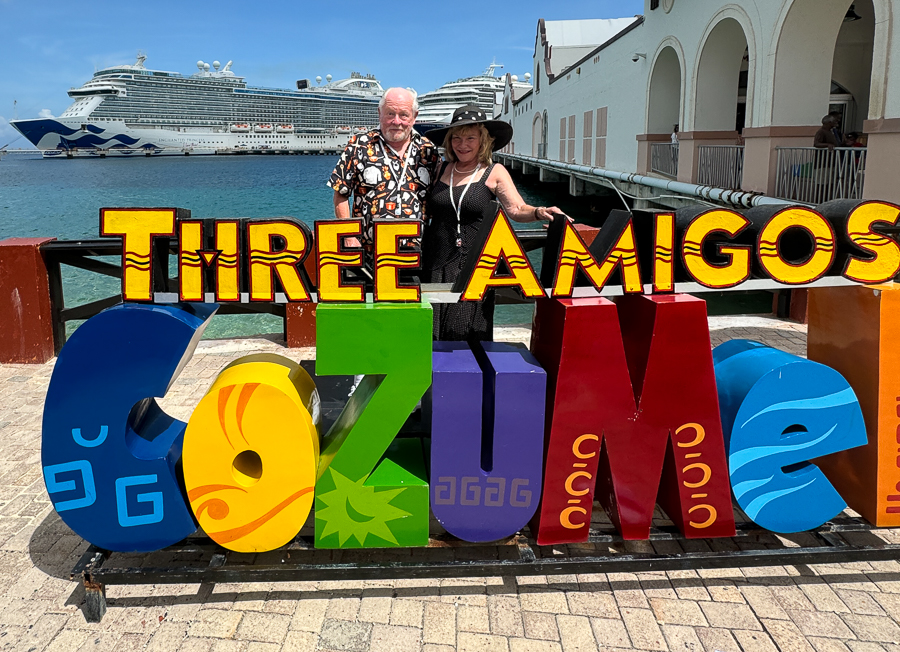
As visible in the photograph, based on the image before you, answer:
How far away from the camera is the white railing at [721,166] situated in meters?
14.7

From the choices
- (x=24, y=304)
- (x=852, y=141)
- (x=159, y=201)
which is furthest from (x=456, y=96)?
(x=24, y=304)

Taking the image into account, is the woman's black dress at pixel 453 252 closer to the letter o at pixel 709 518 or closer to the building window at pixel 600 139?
the letter o at pixel 709 518

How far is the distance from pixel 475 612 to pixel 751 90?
1388 centimetres

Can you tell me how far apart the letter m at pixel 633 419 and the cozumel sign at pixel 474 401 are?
0.01 m

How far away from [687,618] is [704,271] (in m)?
1.53

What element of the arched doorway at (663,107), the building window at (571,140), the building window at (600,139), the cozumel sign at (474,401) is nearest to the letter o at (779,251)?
the cozumel sign at (474,401)

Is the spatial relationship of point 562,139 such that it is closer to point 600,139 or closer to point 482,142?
point 600,139

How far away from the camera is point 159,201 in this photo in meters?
43.4

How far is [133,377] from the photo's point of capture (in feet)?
9.39

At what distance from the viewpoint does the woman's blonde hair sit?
346 centimetres

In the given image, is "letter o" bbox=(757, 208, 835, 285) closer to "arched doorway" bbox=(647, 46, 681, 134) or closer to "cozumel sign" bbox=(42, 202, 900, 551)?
"cozumel sign" bbox=(42, 202, 900, 551)

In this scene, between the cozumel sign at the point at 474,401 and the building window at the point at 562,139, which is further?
the building window at the point at 562,139

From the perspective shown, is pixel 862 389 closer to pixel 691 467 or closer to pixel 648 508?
pixel 691 467

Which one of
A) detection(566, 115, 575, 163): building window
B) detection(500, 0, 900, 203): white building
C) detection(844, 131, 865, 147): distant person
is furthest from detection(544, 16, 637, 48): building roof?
detection(844, 131, 865, 147): distant person
